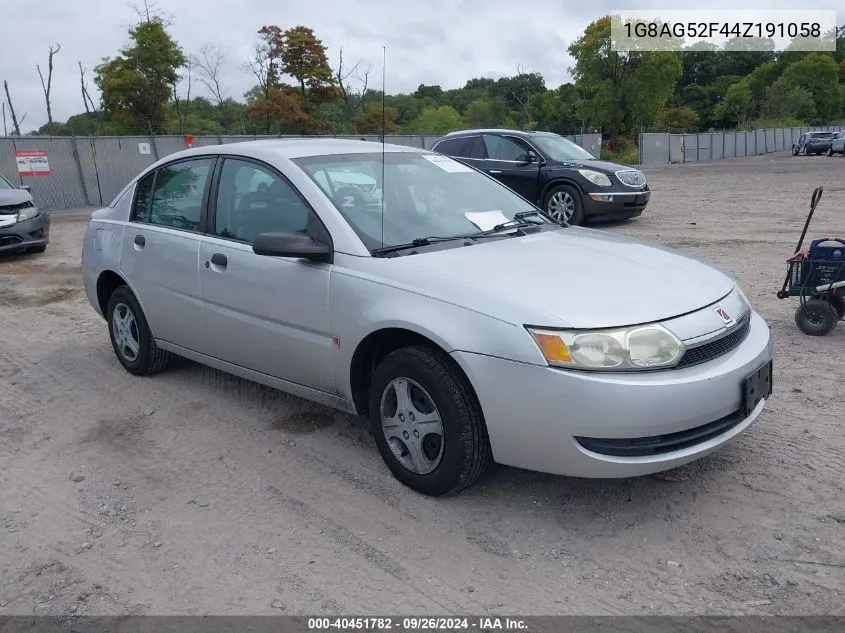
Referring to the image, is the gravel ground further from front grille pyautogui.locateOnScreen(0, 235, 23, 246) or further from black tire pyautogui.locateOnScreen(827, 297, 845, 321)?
front grille pyautogui.locateOnScreen(0, 235, 23, 246)

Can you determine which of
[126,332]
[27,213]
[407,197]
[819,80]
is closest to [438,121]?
[27,213]

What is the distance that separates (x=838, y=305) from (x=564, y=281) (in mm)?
3609

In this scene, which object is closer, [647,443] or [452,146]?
[647,443]

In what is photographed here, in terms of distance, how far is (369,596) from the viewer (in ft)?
9.17

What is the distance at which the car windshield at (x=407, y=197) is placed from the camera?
151 inches

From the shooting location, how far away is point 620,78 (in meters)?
49.0

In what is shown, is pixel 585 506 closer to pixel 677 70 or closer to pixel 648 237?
pixel 648 237

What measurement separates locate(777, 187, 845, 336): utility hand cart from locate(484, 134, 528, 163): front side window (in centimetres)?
734

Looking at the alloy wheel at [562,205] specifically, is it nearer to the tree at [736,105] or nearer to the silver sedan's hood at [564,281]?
the silver sedan's hood at [564,281]

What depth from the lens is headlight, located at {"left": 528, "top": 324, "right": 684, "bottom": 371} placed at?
2926 mm

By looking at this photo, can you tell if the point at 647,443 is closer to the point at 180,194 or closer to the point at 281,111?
the point at 180,194

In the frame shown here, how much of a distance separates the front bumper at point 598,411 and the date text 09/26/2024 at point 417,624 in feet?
2.27

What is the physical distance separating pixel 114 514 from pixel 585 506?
2181mm

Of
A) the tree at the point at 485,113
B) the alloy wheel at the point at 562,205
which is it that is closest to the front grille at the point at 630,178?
the alloy wheel at the point at 562,205
